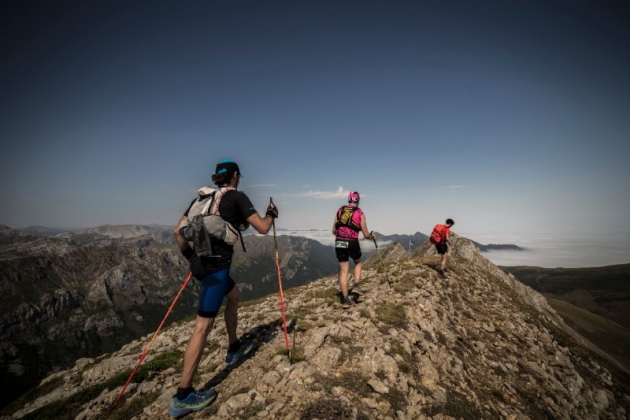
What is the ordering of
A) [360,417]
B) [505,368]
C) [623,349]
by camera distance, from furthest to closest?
[623,349], [505,368], [360,417]

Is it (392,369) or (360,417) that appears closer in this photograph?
(360,417)

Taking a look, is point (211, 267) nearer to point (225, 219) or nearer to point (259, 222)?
point (225, 219)

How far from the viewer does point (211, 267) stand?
6.36 m

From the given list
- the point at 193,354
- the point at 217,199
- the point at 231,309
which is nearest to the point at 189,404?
the point at 193,354

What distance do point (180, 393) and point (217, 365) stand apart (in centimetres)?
249

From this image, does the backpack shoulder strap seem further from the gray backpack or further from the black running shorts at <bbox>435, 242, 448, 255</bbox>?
the black running shorts at <bbox>435, 242, 448, 255</bbox>

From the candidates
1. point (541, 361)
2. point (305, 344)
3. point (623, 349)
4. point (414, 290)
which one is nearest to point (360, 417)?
point (305, 344)

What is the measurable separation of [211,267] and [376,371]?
17.2 feet

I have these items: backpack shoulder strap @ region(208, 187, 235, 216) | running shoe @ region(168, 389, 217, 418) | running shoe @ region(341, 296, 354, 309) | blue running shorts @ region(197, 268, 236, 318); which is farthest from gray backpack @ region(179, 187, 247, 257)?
running shoe @ region(341, 296, 354, 309)

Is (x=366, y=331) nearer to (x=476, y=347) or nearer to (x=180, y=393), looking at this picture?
(x=476, y=347)

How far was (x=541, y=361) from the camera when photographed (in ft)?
37.6

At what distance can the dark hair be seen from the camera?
6.68 meters

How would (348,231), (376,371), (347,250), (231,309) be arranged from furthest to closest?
(347,250), (348,231), (231,309), (376,371)

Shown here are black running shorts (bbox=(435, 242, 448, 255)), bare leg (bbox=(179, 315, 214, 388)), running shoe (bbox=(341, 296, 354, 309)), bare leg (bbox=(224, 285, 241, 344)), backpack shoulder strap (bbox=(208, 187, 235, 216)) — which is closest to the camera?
bare leg (bbox=(179, 315, 214, 388))
